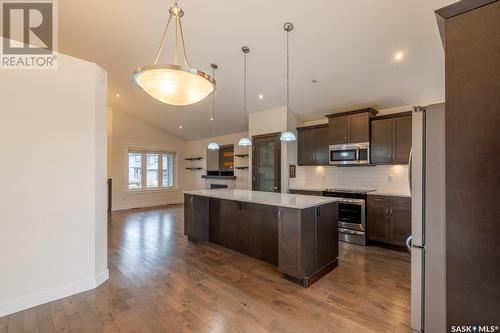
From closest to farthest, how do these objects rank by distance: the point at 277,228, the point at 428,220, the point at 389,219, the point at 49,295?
the point at 428,220 < the point at 49,295 < the point at 277,228 < the point at 389,219

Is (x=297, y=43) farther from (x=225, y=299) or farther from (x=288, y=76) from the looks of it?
(x=225, y=299)

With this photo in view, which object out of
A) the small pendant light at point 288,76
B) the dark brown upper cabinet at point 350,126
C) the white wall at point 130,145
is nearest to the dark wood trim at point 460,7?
the small pendant light at point 288,76

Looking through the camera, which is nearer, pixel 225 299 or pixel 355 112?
pixel 225 299

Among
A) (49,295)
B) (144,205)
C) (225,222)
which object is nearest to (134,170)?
(144,205)

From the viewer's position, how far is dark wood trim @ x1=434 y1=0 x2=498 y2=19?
1.05 meters

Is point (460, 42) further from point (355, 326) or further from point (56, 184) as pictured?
point (56, 184)

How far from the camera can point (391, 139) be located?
429cm

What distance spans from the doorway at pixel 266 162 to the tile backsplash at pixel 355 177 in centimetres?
44

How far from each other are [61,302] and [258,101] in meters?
4.75

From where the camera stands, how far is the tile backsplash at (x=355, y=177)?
4520 millimetres

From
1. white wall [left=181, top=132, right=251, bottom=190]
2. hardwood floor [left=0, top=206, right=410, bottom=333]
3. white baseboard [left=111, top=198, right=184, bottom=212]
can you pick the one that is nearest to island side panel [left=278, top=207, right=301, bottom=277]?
hardwood floor [left=0, top=206, right=410, bottom=333]

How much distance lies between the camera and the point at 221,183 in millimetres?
8297

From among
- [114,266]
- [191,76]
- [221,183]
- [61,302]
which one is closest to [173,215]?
[221,183]

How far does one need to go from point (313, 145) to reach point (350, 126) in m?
0.94
